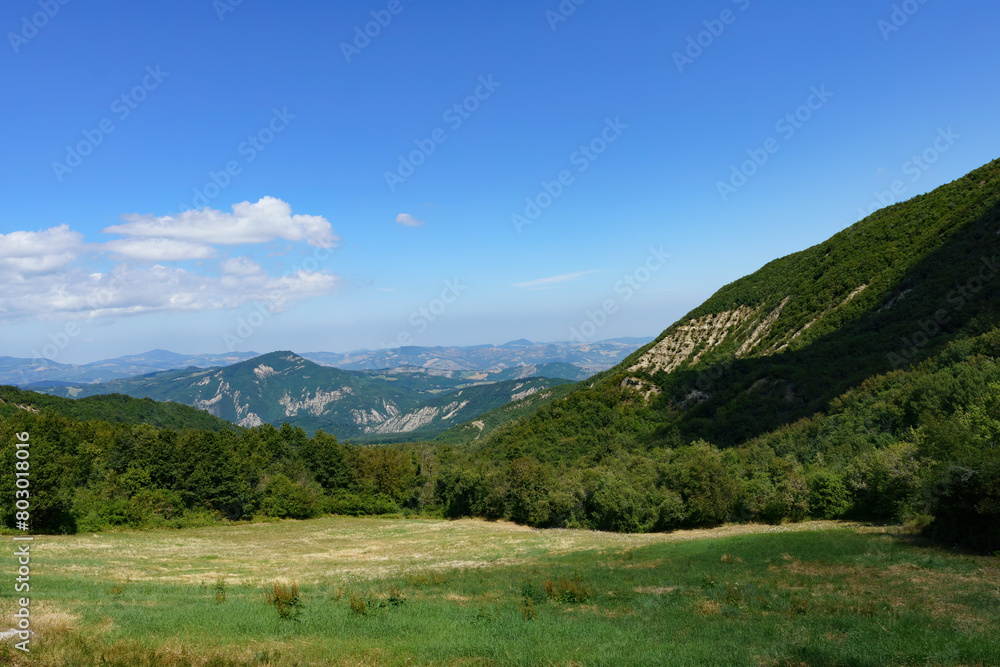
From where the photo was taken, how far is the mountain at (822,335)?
263 ft

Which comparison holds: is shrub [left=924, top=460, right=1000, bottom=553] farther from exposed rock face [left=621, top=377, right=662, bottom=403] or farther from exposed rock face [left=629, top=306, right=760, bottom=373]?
exposed rock face [left=629, top=306, right=760, bottom=373]

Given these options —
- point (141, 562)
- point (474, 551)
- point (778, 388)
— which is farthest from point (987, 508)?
point (778, 388)

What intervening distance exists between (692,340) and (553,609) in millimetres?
144587

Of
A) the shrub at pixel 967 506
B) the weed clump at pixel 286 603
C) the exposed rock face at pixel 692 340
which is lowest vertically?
the shrub at pixel 967 506

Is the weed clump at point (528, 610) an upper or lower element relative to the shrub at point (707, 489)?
upper

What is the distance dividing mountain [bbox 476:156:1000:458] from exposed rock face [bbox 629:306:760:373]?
62cm

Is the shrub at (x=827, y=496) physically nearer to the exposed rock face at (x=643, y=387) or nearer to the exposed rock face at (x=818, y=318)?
the exposed rock face at (x=643, y=387)

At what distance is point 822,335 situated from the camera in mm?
105750

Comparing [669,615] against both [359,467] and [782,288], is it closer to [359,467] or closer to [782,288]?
[359,467]

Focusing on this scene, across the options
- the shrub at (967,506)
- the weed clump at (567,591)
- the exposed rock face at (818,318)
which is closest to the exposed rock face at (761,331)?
the exposed rock face at (818,318)

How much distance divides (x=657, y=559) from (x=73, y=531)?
56046 millimetres

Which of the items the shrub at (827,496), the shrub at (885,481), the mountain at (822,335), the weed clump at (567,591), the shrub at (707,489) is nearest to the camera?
the weed clump at (567,591)

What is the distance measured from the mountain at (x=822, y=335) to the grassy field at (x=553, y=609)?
59.7 m

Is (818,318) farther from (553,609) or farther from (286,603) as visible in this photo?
(286,603)
